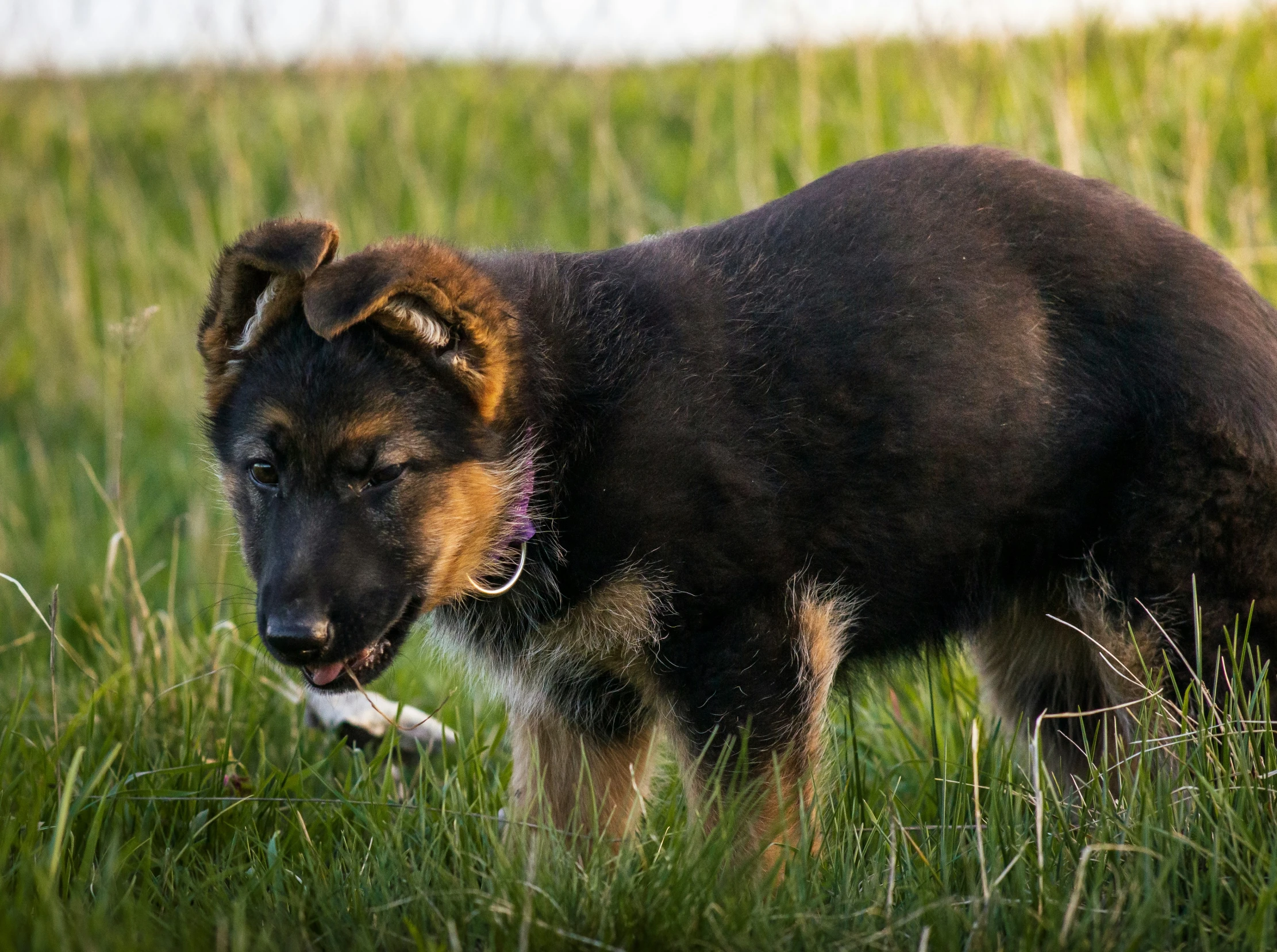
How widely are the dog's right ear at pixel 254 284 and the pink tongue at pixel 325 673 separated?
91cm

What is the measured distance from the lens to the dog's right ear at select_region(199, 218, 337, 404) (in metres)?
3.41

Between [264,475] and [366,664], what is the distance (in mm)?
576

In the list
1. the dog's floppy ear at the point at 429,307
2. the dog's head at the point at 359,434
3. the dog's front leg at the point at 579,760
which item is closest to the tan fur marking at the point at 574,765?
the dog's front leg at the point at 579,760

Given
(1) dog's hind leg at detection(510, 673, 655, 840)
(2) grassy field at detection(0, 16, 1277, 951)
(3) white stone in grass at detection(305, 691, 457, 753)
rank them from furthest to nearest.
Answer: (3) white stone in grass at detection(305, 691, 457, 753) → (1) dog's hind leg at detection(510, 673, 655, 840) → (2) grassy field at detection(0, 16, 1277, 951)

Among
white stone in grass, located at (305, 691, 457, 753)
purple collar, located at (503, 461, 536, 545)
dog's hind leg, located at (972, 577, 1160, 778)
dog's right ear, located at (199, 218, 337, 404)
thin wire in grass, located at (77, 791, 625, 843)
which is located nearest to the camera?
thin wire in grass, located at (77, 791, 625, 843)

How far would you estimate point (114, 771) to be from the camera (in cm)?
386

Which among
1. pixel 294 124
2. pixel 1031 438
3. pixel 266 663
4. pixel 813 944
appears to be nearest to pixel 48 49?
pixel 294 124

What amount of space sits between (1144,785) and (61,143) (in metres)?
14.1

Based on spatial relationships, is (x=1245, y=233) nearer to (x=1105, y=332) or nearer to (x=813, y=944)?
(x=1105, y=332)

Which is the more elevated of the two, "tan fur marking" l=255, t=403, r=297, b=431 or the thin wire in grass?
"tan fur marking" l=255, t=403, r=297, b=431

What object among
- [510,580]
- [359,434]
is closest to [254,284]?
[359,434]

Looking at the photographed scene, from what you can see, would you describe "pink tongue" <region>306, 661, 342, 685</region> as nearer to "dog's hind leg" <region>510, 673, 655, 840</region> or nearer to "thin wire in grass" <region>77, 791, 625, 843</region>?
"thin wire in grass" <region>77, 791, 625, 843</region>

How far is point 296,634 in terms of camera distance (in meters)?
3.20

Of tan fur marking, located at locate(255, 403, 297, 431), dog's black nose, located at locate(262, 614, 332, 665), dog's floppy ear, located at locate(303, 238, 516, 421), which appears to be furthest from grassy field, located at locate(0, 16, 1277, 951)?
dog's floppy ear, located at locate(303, 238, 516, 421)
